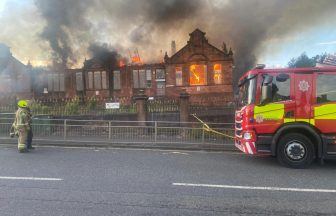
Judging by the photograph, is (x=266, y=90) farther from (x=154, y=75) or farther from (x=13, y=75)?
(x=13, y=75)

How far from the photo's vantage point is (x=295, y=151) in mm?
8289

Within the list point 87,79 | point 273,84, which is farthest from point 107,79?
point 273,84

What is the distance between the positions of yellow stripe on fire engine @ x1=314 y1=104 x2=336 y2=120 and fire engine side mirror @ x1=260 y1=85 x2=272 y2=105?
40.6 inches

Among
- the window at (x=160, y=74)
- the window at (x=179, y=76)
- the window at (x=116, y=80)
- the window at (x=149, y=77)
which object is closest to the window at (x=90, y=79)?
the window at (x=116, y=80)

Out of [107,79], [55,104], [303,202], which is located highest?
[107,79]

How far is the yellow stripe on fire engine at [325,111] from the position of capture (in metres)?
8.19

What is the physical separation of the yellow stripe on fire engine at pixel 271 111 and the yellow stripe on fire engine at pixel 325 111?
2.37 ft

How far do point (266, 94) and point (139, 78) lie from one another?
30198 mm

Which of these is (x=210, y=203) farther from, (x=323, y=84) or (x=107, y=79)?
(x=107, y=79)

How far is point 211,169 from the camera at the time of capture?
8.09 m

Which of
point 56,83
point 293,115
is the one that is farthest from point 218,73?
point 293,115

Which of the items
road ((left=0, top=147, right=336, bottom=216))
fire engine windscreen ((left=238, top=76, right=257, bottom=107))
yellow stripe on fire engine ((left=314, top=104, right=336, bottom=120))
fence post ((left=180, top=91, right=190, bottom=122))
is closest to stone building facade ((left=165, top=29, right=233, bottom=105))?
fence post ((left=180, top=91, right=190, bottom=122))

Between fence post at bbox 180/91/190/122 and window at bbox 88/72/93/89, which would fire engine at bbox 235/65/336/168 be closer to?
fence post at bbox 180/91/190/122

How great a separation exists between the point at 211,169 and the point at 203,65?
2888 centimetres
